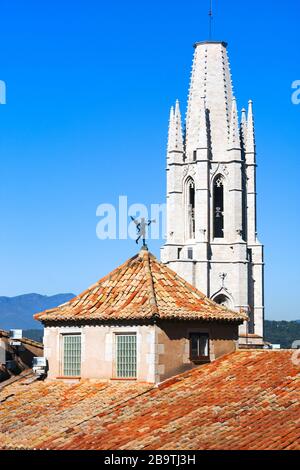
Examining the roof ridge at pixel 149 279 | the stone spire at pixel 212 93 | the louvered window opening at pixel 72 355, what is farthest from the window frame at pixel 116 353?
the stone spire at pixel 212 93

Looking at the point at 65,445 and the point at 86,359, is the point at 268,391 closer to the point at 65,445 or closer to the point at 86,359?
the point at 65,445

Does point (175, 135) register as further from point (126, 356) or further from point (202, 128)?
point (126, 356)

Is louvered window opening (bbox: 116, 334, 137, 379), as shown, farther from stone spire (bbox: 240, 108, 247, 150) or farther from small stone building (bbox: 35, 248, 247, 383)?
stone spire (bbox: 240, 108, 247, 150)

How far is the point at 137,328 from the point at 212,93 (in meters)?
Result: 99.6

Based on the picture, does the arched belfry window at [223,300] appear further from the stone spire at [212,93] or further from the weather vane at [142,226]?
the weather vane at [142,226]

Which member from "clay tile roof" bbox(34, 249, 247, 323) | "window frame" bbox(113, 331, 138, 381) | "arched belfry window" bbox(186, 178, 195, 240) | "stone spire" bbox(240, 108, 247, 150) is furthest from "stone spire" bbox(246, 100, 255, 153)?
"window frame" bbox(113, 331, 138, 381)

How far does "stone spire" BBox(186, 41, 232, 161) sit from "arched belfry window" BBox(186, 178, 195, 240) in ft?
11.2

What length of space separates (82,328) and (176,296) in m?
3.41

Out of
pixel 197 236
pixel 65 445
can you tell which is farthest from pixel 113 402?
pixel 197 236

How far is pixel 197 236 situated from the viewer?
426ft

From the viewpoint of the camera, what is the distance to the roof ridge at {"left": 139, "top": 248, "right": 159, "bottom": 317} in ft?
113

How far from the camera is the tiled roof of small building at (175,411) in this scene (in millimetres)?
26578

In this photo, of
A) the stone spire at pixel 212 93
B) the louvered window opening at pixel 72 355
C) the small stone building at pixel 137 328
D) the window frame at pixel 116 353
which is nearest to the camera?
the small stone building at pixel 137 328

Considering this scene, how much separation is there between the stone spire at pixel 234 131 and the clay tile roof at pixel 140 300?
94141 millimetres
